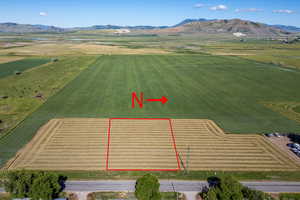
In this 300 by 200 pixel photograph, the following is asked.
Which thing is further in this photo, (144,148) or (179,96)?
(179,96)

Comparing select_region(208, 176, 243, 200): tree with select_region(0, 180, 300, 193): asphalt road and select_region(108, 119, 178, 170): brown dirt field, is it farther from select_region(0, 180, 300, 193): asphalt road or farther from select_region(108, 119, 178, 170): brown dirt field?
select_region(108, 119, 178, 170): brown dirt field

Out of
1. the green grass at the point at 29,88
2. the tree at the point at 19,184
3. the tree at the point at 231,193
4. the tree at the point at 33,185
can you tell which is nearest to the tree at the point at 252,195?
the tree at the point at 231,193

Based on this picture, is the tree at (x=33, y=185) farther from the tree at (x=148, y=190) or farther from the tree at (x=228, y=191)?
the tree at (x=228, y=191)

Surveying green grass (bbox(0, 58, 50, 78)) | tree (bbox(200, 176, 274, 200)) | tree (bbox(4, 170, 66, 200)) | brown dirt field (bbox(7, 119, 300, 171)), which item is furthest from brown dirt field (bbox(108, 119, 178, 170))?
green grass (bbox(0, 58, 50, 78))

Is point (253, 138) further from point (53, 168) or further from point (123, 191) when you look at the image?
point (53, 168)

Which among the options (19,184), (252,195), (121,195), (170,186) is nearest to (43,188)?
(19,184)

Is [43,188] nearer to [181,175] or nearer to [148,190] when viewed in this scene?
[148,190]
